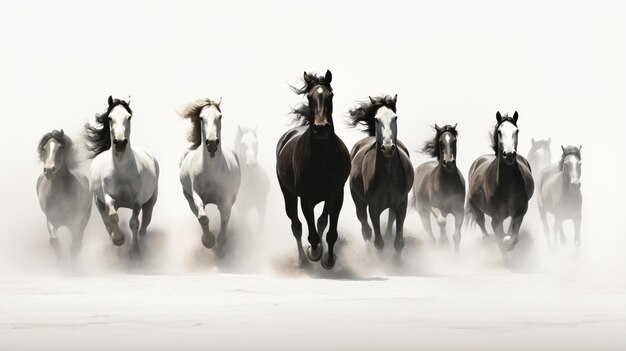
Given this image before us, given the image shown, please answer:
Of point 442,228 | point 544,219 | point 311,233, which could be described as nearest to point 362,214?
point 442,228

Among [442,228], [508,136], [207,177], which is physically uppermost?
[508,136]

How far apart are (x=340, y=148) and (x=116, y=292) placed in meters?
3.90

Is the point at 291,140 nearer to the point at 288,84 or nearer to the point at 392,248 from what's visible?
the point at 288,84

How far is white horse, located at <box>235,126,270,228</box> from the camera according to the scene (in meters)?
27.1

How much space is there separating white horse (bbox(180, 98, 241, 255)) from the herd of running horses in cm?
2

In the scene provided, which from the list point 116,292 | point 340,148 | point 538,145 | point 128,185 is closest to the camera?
point 116,292

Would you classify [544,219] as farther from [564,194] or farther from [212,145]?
[212,145]

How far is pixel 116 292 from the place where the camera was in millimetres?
18094

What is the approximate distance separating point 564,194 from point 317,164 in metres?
10.7

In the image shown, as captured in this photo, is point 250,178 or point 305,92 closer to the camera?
point 305,92

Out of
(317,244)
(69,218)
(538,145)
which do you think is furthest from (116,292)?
(538,145)

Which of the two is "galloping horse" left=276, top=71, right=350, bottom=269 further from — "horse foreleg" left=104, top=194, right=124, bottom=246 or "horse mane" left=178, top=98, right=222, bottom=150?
"horse foreleg" left=104, top=194, right=124, bottom=246

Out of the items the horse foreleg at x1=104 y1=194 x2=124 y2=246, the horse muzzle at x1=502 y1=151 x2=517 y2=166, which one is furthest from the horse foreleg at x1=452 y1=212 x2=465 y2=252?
the horse foreleg at x1=104 y1=194 x2=124 y2=246

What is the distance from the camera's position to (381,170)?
21188mm
